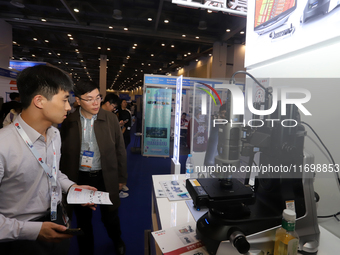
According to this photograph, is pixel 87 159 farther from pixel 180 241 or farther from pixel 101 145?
pixel 180 241

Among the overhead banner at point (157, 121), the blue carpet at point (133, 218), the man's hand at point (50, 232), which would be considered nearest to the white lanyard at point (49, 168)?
the man's hand at point (50, 232)

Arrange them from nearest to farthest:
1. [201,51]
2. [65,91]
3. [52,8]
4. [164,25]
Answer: [65,91]
[52,8]
[164,25]
[201,51]

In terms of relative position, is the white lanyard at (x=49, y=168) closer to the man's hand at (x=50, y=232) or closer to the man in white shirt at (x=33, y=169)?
the man in white shirt at (x=33, y=169)

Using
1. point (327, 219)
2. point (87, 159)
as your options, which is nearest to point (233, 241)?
point (327, 219)

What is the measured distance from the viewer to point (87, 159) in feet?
5.76

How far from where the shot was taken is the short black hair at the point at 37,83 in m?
1.05

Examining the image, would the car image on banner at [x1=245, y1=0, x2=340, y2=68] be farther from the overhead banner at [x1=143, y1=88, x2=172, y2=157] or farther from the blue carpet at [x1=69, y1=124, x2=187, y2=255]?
the overhead banner at [x1=143, y1=88, x2=172, y2=157]

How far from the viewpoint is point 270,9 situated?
1.53m

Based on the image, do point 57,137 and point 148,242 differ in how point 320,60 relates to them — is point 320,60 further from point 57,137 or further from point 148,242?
point 148,242

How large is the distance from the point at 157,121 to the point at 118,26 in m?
3.78

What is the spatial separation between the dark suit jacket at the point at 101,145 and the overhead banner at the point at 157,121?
14.3 ft

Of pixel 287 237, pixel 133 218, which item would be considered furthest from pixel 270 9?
pixel 133 218

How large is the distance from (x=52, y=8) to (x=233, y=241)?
7.86 meters

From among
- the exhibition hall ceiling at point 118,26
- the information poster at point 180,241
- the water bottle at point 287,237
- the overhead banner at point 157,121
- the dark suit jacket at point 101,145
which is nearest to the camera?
the water bottle at point 287,237
